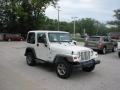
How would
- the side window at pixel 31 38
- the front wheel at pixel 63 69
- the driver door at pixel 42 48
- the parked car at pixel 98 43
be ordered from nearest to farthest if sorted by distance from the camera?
the front wheel at pixel 63 69 → the driver door at pixel 42 48 → the side window at pixel 31 38 → the parked car at pixel 98 43

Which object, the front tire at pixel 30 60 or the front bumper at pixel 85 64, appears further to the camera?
the front tire at pixel 30 60

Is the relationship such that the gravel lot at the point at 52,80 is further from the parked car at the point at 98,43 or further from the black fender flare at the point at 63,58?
the parked car at the point at 98,43

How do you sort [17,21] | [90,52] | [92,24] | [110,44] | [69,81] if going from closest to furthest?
1. [69,81]
2. [90,52]
3. [110,44]
4. [17,21]
5. [92,24]

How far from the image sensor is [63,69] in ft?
25.9

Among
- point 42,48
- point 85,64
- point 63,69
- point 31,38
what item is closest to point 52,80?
point 63,69

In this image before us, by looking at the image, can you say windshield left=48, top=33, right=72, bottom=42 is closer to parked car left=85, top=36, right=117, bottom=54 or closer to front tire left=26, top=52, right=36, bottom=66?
front tire left=26, top=52, right=36, bottom=66

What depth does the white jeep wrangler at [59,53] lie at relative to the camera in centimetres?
771

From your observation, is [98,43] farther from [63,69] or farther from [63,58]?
[63,69]

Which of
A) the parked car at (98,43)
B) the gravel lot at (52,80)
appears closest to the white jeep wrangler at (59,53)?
the gravel lot at (52,80)

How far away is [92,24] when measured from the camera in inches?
4102

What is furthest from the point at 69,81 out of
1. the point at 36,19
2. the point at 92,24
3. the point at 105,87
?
the point at 92,24

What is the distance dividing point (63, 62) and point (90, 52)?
1335mm

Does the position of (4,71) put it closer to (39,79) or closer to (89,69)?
(39,79)

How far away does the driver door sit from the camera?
9023mm
